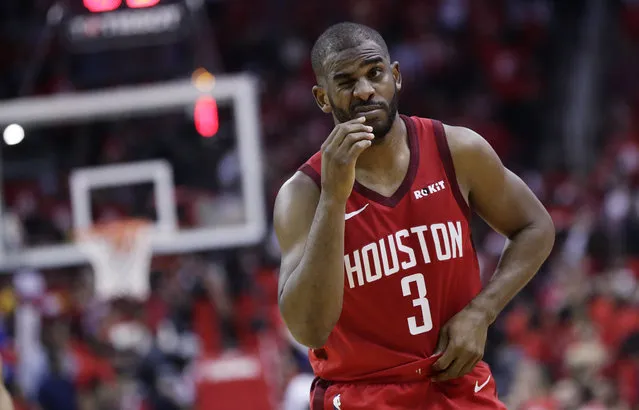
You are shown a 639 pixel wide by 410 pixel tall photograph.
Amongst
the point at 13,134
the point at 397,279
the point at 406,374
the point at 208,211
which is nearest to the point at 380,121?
the point at 397,279

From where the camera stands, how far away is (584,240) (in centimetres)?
1224

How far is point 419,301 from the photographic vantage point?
3799 mm

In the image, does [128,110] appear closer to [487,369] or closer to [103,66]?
[103,66]

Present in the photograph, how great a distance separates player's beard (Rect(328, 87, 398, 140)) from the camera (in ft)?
12.1

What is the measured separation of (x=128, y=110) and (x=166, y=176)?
→ 0.81 m

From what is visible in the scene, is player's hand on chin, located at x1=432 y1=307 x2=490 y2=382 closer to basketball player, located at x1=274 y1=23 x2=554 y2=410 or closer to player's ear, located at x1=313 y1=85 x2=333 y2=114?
basketball player, located at x1=274 y1=23 x2=554 y2=410

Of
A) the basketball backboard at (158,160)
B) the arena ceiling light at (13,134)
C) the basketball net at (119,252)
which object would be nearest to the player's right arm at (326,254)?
the basketball backboard at (158,160)

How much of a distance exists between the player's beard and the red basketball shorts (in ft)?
2.79

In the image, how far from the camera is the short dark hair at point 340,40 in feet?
12.2

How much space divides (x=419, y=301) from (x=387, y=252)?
0.20 m

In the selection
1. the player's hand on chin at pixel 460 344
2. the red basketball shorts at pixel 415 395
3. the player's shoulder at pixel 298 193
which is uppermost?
the player's shoulder at pixel 298 193

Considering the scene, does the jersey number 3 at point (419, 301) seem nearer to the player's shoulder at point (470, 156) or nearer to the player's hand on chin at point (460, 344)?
the player's hand on chin at point (460, 344)

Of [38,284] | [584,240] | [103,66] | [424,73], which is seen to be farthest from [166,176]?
[424,73]

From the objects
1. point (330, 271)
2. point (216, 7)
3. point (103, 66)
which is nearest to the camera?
point (330, 271)
